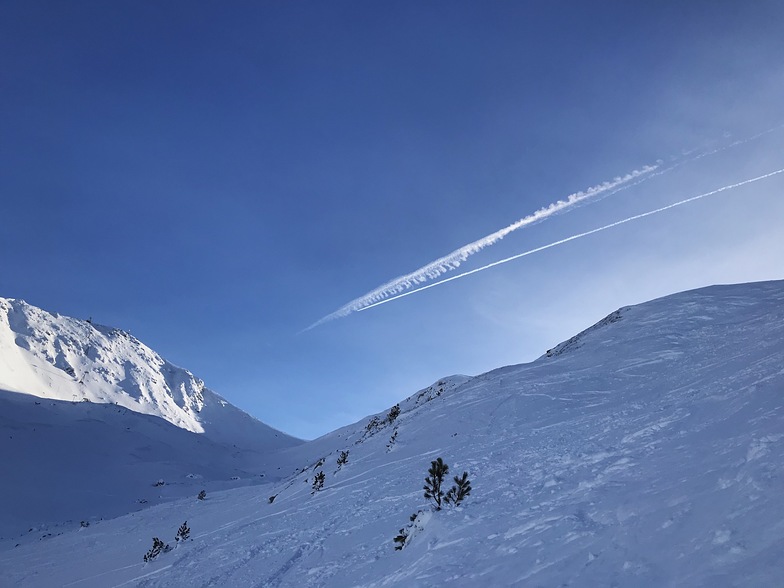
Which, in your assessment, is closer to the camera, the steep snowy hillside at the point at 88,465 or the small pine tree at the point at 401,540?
the small pine tree at the point at 401,540

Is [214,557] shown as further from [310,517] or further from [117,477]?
[117,477]

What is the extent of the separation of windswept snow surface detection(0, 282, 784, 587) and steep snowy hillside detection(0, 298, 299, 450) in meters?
61.8

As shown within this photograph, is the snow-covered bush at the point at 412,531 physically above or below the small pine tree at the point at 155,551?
above

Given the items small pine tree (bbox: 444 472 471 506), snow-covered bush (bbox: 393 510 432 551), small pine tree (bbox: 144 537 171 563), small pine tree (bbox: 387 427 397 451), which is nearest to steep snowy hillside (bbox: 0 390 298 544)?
small pine tree (bbox: 144 537 171 563)

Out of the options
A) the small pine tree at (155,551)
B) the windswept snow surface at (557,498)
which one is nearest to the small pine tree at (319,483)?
the windswept snow surface at (557,498)

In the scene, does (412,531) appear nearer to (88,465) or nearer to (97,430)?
(88,465)

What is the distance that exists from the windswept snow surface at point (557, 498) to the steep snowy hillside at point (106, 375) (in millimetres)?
61821

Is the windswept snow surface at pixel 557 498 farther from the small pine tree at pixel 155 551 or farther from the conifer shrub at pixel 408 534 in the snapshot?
the small pine tree at pixel 155 551

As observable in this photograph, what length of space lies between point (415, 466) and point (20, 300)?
10299 cm

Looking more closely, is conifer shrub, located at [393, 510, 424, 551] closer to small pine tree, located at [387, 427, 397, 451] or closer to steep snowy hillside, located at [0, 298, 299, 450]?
small pine tree, located at [387, 427, 397, 451]

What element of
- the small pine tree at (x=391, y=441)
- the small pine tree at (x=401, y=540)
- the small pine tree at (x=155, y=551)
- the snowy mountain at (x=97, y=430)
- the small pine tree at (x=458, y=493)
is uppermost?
the snowy mountain at (x=97, y=430)

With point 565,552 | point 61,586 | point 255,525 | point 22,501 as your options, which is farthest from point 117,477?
point 565,552

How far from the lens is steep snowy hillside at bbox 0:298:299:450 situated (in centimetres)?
7225

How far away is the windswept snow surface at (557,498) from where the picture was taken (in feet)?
18.9
